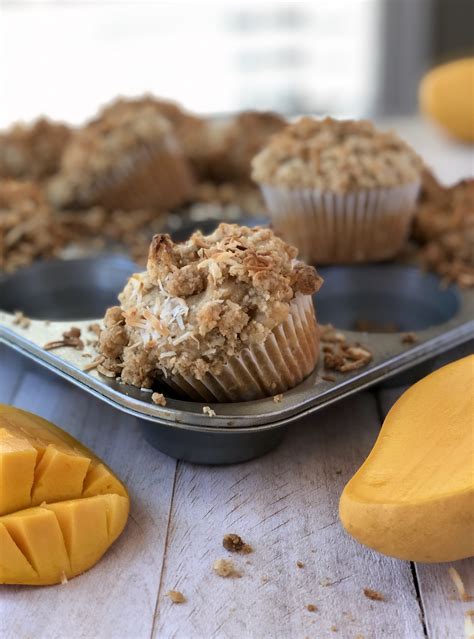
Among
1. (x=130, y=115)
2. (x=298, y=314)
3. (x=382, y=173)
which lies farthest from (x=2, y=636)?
(x=130, y=115)

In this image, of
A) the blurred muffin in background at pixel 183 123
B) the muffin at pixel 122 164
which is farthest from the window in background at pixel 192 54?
the muffin at pixel 122 164

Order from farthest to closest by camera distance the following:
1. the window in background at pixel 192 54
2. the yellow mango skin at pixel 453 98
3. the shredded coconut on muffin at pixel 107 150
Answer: the window in background at pixel 192 54
the yellow mango skin at pixel 453 98
the shredded coconut on muffin at pixel 107 150

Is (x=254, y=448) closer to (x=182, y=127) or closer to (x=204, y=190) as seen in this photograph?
(x=204, y=190)

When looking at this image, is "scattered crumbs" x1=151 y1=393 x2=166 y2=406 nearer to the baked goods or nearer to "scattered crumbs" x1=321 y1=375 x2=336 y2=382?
"scattered crumbs" x1=321 y1=375 x2=336 y2=382

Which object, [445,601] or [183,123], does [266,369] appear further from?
[183,123]

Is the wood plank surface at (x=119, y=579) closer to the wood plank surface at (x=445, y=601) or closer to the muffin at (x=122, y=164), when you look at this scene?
the wood plank surface at (x=445, y=601)

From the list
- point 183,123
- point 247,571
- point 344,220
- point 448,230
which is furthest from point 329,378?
point 183,123

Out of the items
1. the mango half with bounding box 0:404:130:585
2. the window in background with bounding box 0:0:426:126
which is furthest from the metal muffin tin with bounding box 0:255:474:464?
the window in background with bounding box 0:0:426:126
